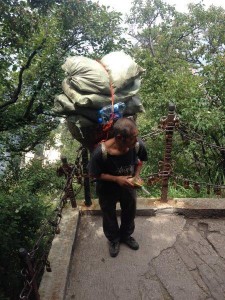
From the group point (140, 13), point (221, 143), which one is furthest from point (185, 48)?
point (221, 143)

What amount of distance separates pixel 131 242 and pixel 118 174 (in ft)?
3.04

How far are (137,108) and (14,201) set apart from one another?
81.3 inches

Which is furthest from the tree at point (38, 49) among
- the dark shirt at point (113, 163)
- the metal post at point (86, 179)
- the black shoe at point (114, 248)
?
the black shoe at point (114, 248)

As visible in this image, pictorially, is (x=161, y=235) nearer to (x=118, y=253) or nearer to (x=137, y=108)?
(x=118, y=253)

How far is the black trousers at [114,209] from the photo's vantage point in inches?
117

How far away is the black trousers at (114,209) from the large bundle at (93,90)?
580 mm

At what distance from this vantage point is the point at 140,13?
19.6m

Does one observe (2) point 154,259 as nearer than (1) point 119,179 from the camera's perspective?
No

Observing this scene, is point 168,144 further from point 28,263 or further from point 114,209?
point 28,263

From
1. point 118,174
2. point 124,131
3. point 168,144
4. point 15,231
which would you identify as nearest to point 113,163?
point 118,174

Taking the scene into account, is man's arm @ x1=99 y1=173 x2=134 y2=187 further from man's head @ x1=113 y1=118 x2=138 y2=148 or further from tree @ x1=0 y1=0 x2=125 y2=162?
tree @ x1=0 y1=0 x2=125 y2=162

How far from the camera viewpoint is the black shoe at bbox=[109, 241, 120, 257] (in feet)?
10.3

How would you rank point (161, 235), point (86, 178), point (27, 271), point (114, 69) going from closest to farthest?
point (27, 271)
point (114, 69)
point (161, 235)
point (86, 178)

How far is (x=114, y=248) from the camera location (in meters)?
3.17
